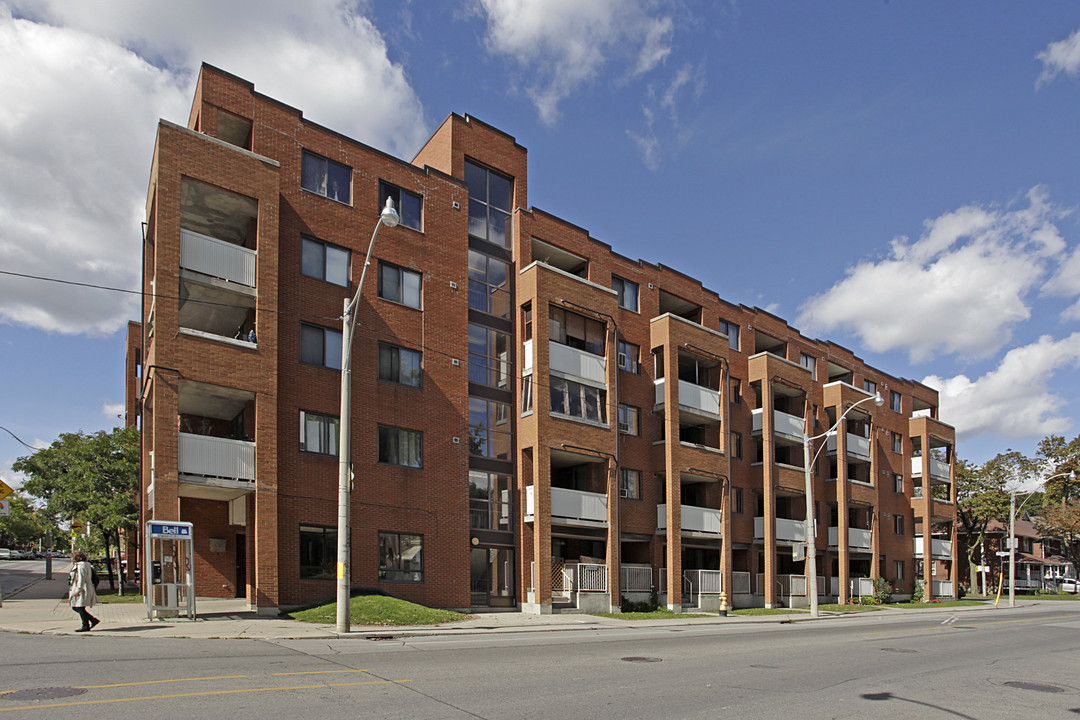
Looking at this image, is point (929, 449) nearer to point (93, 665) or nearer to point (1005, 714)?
point (1005, 714)

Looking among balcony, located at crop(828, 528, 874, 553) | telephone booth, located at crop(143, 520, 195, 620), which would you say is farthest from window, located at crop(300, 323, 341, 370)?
balcony, located at crop(828, 528, 874, 553)

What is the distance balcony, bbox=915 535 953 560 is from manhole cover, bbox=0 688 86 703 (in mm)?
56526

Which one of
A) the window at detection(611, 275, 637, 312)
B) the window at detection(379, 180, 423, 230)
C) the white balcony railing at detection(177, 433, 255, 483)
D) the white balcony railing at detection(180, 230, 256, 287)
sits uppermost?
the window at detection(379, 180, 423, 230)

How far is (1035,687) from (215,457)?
19411mm

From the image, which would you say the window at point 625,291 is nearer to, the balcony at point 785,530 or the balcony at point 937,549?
the balcony at point 785,530

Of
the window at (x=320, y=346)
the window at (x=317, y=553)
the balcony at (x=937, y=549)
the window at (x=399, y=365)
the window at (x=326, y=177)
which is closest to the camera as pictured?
the window at (x=317, y=553)

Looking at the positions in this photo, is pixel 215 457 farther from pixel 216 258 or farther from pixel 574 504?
pixel 574 504

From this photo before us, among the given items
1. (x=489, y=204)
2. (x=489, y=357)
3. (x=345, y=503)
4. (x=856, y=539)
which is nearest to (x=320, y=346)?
(x=489, y=357)

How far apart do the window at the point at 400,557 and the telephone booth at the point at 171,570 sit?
20.7 feet

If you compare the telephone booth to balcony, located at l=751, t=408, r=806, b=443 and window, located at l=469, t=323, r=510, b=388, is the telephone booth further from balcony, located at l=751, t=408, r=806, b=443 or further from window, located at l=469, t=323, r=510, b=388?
Answer: balcony, located at l=751, t=408, r=806, b=443

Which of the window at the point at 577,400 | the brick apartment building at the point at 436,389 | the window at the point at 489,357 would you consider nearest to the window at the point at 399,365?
the brick apartment building at the point at 436,389

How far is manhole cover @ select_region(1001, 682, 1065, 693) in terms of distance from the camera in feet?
42.2

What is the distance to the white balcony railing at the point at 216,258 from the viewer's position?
2305cm

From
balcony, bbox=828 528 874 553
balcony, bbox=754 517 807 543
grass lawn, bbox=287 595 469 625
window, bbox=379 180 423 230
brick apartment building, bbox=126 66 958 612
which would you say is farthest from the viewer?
balcony, bbox=828 528 874 553
